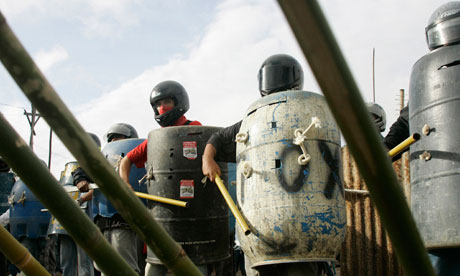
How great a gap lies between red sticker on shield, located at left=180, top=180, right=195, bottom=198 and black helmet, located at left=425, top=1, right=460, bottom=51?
7.34 ft

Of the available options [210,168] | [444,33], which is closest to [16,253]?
[210,168]

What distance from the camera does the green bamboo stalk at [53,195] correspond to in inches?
34.0

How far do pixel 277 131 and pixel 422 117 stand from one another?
2.99ft

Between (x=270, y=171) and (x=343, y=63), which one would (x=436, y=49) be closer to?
(x=270, y=171)

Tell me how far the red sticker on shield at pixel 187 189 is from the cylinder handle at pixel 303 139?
1.40 m

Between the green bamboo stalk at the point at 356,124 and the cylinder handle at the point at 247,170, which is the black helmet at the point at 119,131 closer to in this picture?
the cylinder handle at the point at 247,170

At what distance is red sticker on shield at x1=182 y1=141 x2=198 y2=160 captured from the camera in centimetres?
436

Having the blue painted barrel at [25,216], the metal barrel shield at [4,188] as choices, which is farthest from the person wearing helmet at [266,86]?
the metal barrel shield at [4,188]

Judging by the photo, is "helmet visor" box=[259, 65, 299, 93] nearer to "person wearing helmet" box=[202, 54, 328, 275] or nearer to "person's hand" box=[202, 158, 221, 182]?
"person wearing helmet" box=[202, 54, 328, 275]

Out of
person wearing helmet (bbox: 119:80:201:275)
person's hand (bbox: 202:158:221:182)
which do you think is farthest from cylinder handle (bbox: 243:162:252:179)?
person wearing helmet (bbox: 119:80:201:275)

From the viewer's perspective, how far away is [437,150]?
9.07 ft

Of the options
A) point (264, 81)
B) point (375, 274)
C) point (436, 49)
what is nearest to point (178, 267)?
point (436, 49)

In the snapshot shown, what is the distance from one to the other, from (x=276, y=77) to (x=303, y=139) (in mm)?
963

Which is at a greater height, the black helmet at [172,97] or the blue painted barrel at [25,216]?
the black helmet at [172,97]
